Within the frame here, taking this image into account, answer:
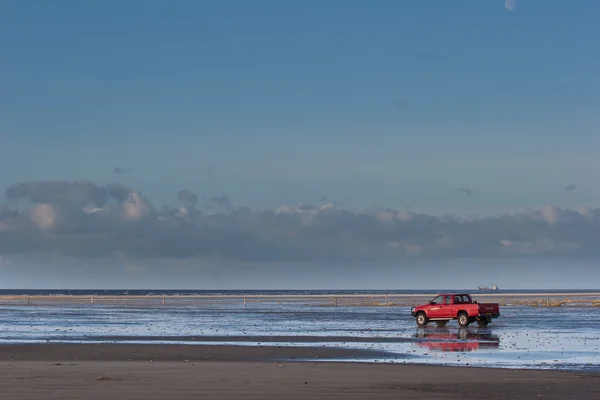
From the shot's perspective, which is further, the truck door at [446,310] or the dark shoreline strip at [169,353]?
the truck door at [446,310]

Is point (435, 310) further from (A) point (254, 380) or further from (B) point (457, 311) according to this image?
(A) point (254, 380)

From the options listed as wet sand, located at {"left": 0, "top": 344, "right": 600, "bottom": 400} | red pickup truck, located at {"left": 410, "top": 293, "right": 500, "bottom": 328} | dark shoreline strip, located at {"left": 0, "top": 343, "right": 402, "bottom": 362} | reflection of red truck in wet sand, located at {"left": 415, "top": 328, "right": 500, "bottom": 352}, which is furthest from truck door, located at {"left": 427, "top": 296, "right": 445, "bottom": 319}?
wet sand, located at {"left": 0, "top": 344, "right": 600, "bottom": 400}

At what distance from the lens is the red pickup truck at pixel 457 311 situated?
49750 mm

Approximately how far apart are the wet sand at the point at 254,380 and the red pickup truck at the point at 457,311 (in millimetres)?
23173

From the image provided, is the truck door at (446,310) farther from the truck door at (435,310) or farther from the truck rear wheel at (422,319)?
the truck rear wheel at (422,319)

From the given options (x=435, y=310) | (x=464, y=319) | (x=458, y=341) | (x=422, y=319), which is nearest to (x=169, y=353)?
(x=458, y=341)

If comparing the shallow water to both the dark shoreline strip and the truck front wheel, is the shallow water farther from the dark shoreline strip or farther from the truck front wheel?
the dark shoreline strip

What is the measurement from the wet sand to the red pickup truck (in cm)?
2317

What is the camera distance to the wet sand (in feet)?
59.4

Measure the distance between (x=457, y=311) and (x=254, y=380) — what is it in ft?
104

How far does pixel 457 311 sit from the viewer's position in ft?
166

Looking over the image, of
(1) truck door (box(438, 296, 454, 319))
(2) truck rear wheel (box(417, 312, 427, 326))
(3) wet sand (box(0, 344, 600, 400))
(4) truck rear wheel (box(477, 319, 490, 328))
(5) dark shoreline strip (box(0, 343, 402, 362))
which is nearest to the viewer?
(3) wet sand (box(0, 344, 600, 400))

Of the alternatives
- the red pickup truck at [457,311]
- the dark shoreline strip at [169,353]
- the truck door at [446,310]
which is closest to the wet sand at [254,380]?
the dark shoreline strip at [169,353]

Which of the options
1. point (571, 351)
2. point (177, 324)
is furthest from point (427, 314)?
point (571, 351)
